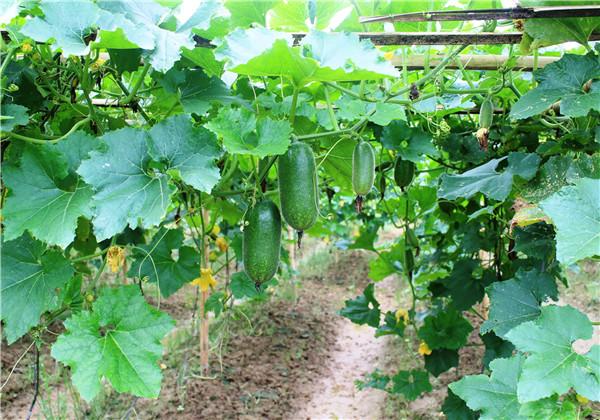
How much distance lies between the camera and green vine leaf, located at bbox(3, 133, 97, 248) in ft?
4.66

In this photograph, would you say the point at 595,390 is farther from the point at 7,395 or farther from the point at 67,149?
the point at 7,395

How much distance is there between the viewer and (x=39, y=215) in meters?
1.46

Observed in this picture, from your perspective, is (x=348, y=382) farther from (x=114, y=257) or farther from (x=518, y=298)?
(x=114, y=257)

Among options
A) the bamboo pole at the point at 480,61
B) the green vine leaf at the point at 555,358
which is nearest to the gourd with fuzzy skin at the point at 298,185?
the green vine leaf at the point at 555,358

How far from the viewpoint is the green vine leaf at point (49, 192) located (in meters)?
1.42

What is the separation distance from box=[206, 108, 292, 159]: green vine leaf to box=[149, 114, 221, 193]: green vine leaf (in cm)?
6

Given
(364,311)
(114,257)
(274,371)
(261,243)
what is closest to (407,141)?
(261,243)

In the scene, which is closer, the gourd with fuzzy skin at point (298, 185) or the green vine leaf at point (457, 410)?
the gourd with fuzzy skin at point (298, 185)

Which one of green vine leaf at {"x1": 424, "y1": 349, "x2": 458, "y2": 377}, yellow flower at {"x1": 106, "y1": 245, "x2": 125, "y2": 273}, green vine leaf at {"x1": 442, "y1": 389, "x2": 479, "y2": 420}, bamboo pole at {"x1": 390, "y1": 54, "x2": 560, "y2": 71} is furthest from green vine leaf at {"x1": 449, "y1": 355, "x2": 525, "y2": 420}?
green vine leaf at {"x1": 424, "y1": 349, "x2": 458, "y2": 377}

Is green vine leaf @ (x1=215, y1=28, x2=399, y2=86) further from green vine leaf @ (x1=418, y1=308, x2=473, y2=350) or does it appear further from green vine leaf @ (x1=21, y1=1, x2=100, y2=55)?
green vine leaf @ (x1=418, y1=308, x2=473, y2=350)

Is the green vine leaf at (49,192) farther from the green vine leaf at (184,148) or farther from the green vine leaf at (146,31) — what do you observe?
the green vine leaf at (146,31)

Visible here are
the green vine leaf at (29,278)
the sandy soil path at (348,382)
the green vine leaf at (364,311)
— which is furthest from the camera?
the sandy soil path at (348,382)

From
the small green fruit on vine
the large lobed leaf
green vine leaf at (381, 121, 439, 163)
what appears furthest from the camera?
the small green fruit on vine

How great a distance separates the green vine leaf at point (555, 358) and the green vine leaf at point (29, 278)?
1.36 m
